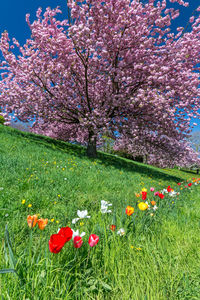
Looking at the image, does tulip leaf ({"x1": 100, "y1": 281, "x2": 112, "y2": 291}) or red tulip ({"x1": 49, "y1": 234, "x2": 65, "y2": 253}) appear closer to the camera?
red tulip ({"x1": 49, "y1": 234, "x2": 65, "y2": 253})

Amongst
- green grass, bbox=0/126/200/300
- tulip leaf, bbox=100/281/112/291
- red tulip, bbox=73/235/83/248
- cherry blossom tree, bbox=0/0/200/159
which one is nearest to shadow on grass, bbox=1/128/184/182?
cherry blossom tree, bbox=0/0/200/159

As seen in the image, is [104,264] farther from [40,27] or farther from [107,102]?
[40,27]

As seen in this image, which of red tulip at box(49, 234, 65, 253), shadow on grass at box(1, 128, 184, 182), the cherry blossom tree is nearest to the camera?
red tulip at box(49, 234, 65, 253)

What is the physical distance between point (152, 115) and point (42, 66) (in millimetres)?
7221

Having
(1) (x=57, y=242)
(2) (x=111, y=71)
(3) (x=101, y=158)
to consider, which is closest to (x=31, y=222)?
(1) (x=57, y=242)

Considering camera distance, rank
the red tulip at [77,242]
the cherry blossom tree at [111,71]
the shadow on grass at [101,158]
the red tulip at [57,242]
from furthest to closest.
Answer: the shadow on grass at [101,158] → the cherry blossom tree at [111,71] → the red tulip at [77,242] → the red tulip at [57,242]

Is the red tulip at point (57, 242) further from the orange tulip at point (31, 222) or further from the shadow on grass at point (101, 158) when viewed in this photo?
the shadow on grass at point (101, 158)

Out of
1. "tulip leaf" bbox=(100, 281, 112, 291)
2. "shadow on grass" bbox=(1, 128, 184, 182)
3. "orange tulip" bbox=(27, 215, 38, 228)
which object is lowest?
"tulip leaf" bbox=(100, 281, 112, 291)

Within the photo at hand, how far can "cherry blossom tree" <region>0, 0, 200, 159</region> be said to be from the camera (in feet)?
24.5

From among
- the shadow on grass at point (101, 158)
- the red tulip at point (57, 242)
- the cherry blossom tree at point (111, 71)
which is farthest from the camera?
the shadow on grass at point (101, 158)

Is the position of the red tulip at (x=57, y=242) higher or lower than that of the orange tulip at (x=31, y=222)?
higher

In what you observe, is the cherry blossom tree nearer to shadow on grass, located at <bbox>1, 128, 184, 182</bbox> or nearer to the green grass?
shadow on grass, located at <bbox>1, 128, 184, 182</bbox>

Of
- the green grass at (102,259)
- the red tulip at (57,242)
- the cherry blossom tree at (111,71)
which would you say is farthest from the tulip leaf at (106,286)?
the cherry blossom tree at (111,71)

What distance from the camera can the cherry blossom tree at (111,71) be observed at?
294 inches
